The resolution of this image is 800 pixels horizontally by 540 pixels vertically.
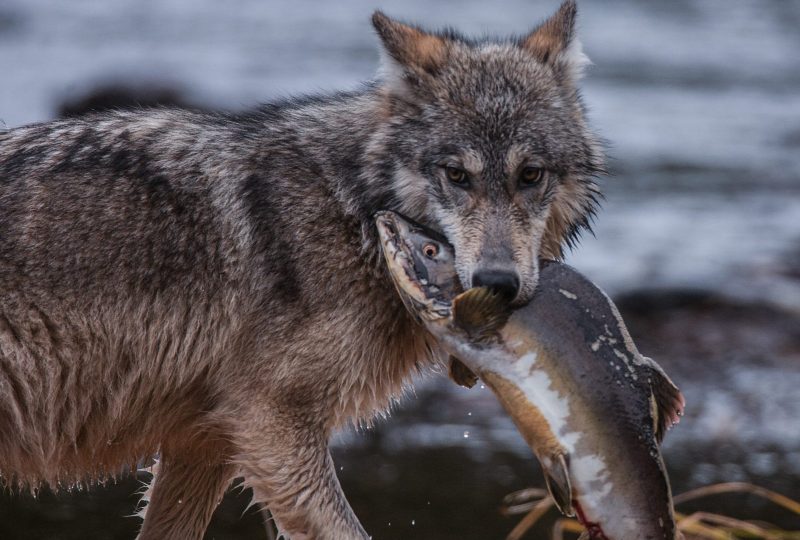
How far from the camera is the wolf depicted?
4.80m

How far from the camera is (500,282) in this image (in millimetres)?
4367

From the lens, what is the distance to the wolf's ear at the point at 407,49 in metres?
5.07

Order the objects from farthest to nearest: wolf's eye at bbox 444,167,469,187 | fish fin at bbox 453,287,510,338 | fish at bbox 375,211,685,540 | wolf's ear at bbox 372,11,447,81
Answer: wolf's ear at bbox 372,11,447,81 → wolf's eye at bbox 444,167,469,187 → fish fin at bbox 453,287,510,338 → fish at bbox 375,211,685,540

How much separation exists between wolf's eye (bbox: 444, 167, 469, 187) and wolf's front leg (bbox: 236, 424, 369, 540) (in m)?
1.11

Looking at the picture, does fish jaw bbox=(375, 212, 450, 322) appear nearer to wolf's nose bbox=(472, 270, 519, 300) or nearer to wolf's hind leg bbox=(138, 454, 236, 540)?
wolf's nose bbox=(472, 270, 519, 300)

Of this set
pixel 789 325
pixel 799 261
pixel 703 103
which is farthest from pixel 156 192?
pixel 703 103

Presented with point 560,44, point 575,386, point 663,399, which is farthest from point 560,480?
point 560,44

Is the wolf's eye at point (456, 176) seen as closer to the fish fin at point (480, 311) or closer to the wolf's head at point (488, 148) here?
the wolf's head at point (488, 148)

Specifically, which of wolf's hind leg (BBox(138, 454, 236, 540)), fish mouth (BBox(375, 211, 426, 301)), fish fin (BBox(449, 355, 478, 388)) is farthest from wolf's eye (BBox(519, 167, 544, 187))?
wolf's hind leg (BBox(138, 454, 236, 540))

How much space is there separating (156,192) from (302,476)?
4.04ft

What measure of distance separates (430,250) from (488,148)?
0.44m

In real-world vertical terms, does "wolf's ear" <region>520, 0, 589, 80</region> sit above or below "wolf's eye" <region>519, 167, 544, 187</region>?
above

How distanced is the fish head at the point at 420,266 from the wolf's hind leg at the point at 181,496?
1.44m

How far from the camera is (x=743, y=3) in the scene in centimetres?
2017
